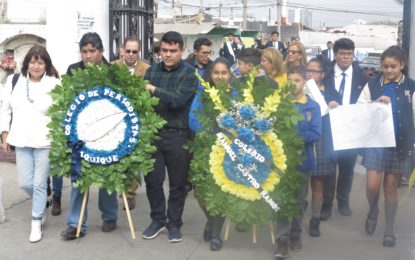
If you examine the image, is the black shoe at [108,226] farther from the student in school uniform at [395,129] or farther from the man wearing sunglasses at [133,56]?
the student in school uniform at [395,129]

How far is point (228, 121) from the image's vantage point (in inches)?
224

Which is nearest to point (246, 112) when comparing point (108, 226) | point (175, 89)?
point (175, 89)

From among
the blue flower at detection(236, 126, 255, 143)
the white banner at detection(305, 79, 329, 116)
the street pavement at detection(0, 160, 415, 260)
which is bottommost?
the street pavement at detection(0, 160, 415, 260)

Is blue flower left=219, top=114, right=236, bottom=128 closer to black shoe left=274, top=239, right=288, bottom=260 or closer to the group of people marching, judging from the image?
the group of people marching

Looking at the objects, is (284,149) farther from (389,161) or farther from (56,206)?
(56,206)

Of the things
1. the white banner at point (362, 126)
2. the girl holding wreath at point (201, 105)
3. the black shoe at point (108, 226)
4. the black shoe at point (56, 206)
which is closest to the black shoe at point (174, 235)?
the girl holding wreath at point (201, 105)

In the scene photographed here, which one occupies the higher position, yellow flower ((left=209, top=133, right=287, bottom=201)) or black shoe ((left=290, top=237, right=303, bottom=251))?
yellow flower ((left=209, top=133, right=287, bottom=201))

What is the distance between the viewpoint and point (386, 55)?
6.23 metres

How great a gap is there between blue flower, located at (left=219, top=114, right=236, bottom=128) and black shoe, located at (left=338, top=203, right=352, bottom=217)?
2.29 metres

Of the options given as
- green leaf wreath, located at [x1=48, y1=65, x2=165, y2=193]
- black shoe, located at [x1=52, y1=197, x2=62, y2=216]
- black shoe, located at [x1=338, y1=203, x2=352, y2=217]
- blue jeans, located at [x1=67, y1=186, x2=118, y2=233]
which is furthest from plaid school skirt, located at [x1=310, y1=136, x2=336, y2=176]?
black shoe, located at [x1=52, y1=197, x2=62, y2=216]

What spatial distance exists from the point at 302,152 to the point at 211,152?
0.80 m

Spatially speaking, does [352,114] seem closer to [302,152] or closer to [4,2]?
[302,152]

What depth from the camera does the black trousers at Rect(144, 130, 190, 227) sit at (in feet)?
20.3

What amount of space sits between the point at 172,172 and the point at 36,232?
1.40 metres
